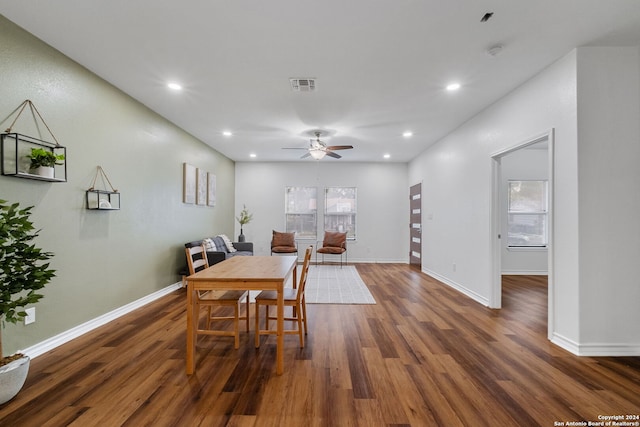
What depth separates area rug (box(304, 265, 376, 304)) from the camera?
162 inches

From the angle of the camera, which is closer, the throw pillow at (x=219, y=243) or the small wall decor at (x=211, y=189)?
the throw pillow at (x=219, y=243)

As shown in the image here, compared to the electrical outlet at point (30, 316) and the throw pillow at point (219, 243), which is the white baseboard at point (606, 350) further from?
the throw pillow at point (219, 243)

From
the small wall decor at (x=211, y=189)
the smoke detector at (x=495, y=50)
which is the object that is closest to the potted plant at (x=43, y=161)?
the small wall decor at (x=211, y=189)

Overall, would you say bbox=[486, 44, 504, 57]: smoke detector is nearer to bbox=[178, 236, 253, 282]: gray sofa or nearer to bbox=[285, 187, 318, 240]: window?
bbox=[178, 236, 253, 282]: gray sofa

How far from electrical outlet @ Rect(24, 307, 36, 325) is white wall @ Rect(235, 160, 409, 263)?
538cm

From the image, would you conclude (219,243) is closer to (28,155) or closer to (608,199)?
(28,155)

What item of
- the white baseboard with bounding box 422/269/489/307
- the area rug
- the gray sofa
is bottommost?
the area rug

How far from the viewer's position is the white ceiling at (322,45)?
6.84 feet

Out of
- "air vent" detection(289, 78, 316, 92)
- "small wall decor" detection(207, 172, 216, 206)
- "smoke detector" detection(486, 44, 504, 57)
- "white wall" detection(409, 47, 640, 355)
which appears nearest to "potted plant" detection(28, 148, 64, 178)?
"air vent" detection(289, 78, 316, 92)

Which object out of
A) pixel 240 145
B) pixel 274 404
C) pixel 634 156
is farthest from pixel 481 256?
pixel 240 145

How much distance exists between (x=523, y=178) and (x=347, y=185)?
3.99 metres

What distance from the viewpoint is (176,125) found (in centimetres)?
471

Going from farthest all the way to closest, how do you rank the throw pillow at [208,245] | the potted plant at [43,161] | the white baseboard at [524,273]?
the white baseboard at [524,273], the throw pillow at [208,245], the potted plant at [43,161]

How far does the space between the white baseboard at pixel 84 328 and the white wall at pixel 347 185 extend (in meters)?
3.81
